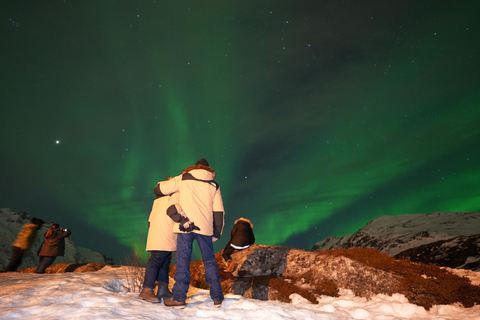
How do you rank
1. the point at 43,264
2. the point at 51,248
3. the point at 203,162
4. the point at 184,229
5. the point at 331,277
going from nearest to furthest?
the point at 184,229, the point at 203,162, the point at 331,277, the point at 43,264, the point at 51,248

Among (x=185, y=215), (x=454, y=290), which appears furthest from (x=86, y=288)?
(x=454, y=290)

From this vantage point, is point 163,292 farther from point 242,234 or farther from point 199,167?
point 242,234

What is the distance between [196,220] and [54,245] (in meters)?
9.16

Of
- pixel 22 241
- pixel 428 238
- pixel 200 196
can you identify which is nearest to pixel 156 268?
pixel 200 196

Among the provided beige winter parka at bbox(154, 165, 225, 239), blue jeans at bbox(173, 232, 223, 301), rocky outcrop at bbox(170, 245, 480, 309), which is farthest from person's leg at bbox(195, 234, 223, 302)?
rocky outcrop at bbox(170, 245, 480, 309)

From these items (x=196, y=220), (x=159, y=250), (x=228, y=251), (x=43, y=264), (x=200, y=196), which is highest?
(x=200, y=196)

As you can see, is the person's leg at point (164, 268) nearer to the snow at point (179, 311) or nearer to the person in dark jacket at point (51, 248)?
the snow at point (179, 311)

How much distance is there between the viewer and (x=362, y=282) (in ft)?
21.2

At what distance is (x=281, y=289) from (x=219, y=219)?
123 inches

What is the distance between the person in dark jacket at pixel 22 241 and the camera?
10.7 meters

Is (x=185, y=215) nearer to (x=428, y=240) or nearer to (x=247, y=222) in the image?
(x=247, y=222)

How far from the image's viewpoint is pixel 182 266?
4.62 meters

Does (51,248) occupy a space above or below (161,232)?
below

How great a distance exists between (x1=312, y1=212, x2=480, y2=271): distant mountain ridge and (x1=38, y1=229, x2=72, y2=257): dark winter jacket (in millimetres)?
27056
